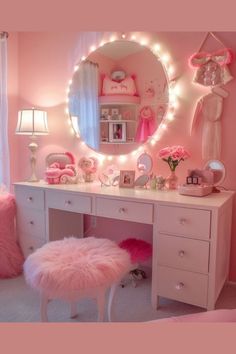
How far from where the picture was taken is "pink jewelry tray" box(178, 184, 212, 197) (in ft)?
5.78

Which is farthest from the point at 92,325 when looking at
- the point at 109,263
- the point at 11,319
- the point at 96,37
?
the point at 96,37

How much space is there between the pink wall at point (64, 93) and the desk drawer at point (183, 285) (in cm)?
55

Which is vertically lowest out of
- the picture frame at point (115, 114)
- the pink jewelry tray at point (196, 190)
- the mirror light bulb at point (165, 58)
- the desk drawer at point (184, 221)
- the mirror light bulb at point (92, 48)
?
the desk drawer at point (184, 221)

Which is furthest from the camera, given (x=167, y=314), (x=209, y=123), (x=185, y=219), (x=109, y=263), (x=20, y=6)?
(x=209, y=123)

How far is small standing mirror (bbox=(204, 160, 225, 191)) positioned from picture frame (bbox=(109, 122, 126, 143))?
0.69 metres

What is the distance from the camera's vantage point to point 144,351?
0.33 m

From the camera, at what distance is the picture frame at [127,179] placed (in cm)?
211

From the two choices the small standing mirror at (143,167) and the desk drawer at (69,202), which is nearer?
the desk drawer at (69,202)

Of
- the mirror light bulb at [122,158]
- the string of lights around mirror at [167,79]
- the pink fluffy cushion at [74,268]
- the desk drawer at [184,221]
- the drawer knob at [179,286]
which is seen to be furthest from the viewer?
the mirror light bulb at [122,158]

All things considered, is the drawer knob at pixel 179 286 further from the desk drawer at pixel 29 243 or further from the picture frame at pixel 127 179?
the desk drawer at pixel 29 243

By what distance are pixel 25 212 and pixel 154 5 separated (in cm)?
220

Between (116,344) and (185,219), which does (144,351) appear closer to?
(116,344)

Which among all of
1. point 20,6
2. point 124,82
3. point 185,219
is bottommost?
point 185,219

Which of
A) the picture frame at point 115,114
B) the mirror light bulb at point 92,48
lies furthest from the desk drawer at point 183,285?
the mirror light bulb at point 92,48
